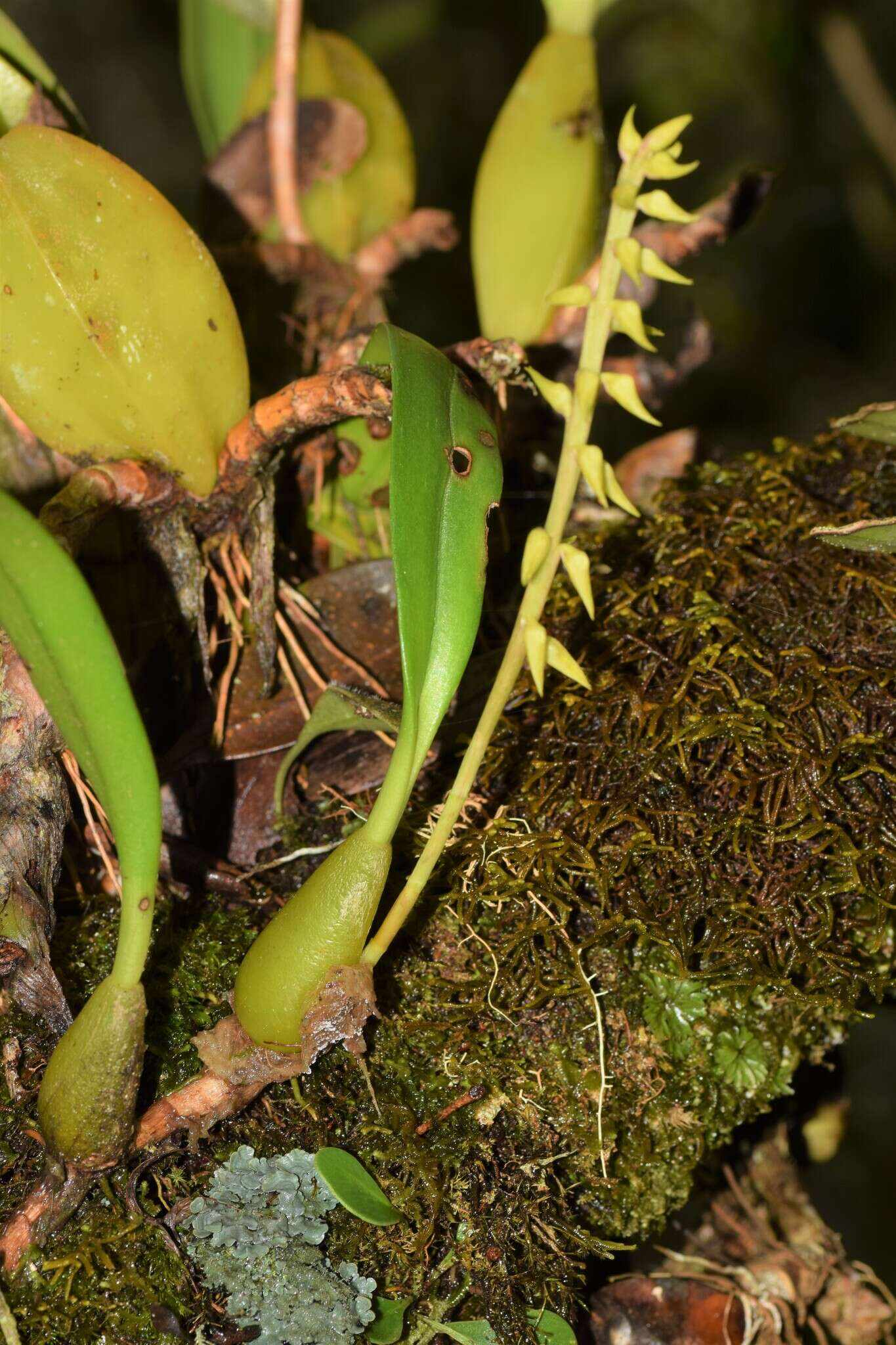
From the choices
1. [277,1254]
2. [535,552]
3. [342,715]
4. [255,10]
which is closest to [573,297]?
[535,552]

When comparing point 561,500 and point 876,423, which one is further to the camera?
point 876,423

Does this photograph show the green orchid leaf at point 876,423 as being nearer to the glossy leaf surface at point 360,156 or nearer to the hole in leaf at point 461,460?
the hole in leaf at point 461,460

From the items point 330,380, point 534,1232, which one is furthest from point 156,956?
point 330,380

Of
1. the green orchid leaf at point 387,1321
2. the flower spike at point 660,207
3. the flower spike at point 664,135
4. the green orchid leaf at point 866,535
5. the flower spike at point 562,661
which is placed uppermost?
the flower spike at point 664,135

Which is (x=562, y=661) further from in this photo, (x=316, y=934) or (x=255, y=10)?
(x=255, y=10)

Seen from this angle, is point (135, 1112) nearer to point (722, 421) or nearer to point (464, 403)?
point (464, 403)

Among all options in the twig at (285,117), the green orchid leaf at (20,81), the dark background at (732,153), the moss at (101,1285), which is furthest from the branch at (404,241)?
the dark background at (732,153)
